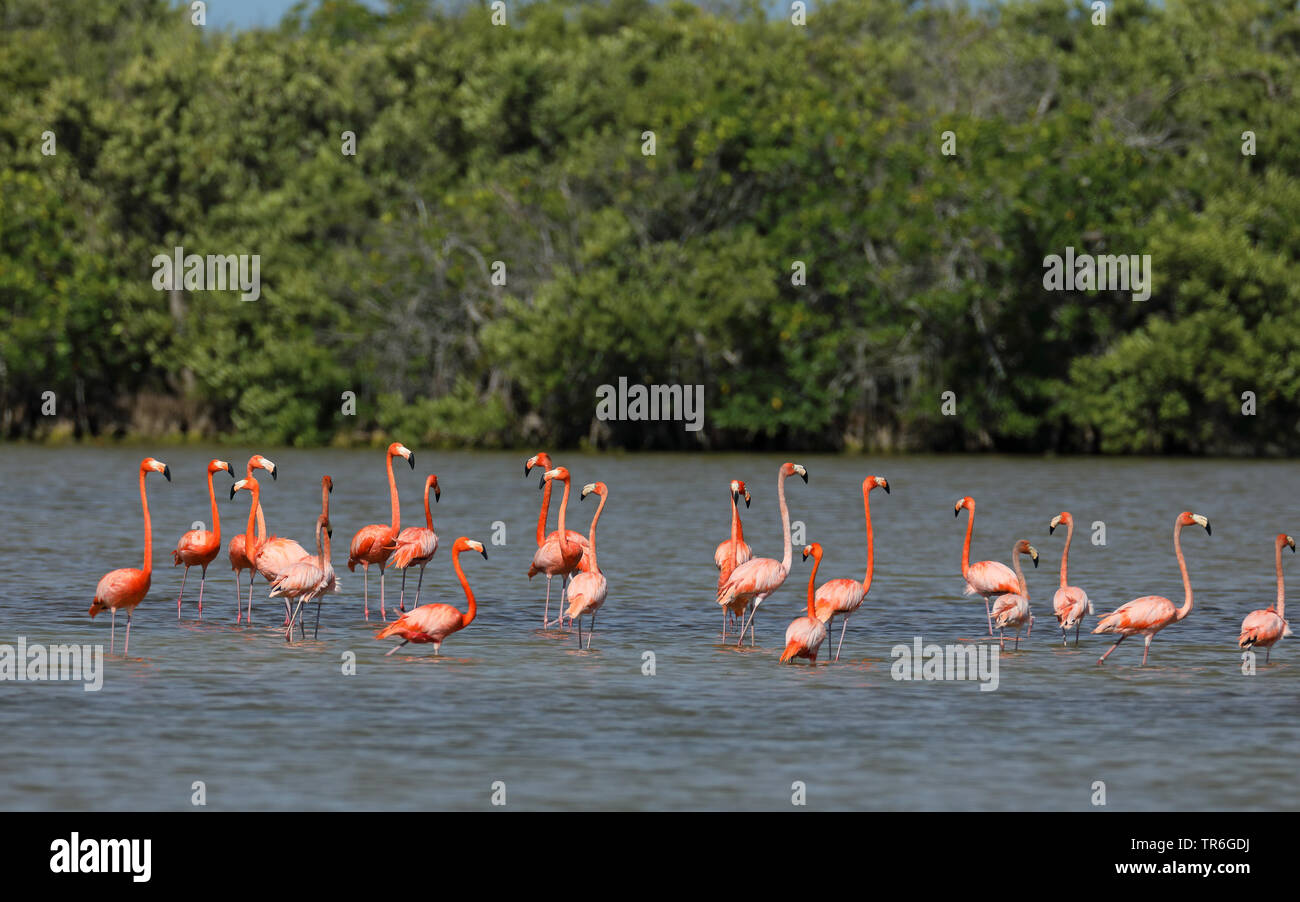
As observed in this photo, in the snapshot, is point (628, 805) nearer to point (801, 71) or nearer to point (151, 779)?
point (151, 779)

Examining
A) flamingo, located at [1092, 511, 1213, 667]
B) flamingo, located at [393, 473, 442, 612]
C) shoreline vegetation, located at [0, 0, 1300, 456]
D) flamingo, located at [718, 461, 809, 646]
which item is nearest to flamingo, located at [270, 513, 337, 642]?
flamingo, located at [393, 473, 442, 612]

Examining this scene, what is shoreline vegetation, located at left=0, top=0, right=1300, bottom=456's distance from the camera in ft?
169

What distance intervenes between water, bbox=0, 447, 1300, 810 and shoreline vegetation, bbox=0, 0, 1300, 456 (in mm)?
24495

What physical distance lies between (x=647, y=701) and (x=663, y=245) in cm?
4006

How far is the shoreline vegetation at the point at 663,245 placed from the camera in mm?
51438

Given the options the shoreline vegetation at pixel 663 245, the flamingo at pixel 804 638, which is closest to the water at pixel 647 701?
the flamingo at pixel 804 638

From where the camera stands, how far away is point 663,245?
176 feet

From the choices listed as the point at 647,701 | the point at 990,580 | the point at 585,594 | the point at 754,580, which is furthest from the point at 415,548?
the point at 647,701

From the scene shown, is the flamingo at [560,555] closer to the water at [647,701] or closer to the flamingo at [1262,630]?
the water at [647,701]

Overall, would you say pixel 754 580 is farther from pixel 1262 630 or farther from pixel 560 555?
pixel 1262 630

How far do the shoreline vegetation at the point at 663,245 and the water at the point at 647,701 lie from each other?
24495 millimetres

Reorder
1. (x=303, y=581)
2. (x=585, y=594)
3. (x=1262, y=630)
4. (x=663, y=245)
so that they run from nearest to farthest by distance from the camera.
Result: (x=1262, y=630), (x=303, y=581), (x=585, y=594), (x=663, y=245)

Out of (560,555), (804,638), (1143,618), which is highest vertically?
(560,555)
